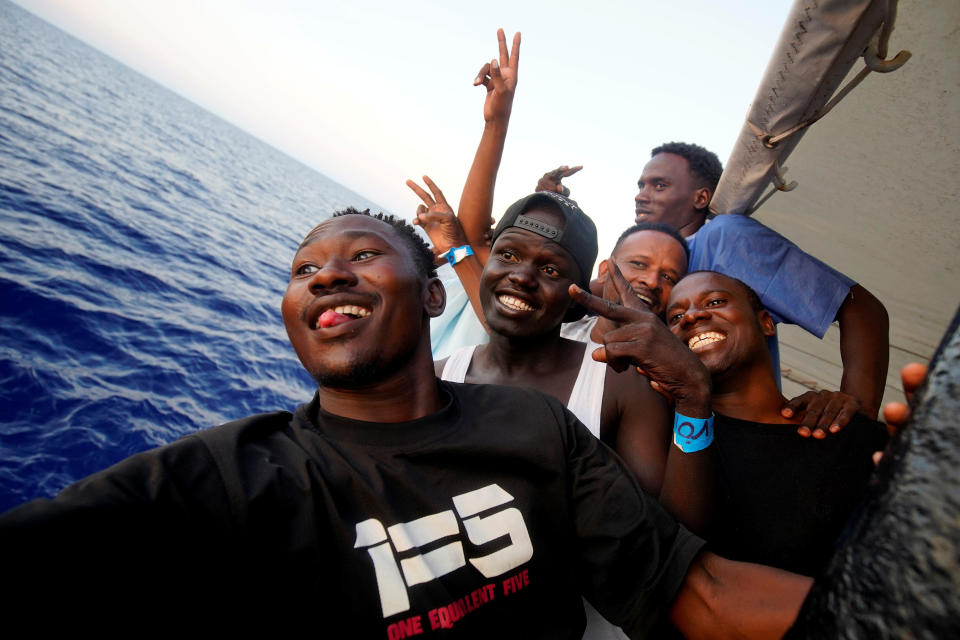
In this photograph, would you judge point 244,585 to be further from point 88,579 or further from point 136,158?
point 136,158

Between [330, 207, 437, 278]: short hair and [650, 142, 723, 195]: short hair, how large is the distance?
96.4 inches

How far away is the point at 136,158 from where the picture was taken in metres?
21.2

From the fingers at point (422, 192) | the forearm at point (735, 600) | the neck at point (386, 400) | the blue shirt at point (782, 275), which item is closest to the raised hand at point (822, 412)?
the blue shirt at point (782, 275)

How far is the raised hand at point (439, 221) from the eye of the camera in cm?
336

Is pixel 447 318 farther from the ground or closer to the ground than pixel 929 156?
closer to the ground

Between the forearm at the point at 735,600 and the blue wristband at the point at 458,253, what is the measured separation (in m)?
2.29

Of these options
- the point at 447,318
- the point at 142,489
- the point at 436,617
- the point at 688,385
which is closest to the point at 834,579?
the point at 436,617

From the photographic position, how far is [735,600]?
1.39 meters

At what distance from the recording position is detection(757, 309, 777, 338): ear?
7.87 feet

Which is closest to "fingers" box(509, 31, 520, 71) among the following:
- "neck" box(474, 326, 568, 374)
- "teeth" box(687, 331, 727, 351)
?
"neck" box(474, 326, 568, 374)

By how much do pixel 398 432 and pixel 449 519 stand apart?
302 millimetres

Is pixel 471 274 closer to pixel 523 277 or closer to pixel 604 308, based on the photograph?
pixel 523 277

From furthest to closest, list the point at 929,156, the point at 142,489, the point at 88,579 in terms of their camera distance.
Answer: the point at 929,156
the point at 142,489
the point at 88,579

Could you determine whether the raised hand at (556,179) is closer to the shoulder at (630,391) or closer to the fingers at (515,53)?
the fingers at (515,53)
